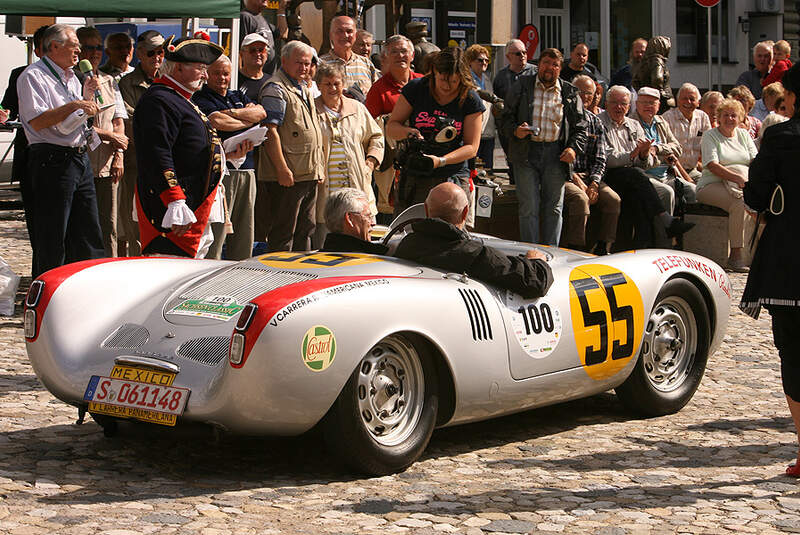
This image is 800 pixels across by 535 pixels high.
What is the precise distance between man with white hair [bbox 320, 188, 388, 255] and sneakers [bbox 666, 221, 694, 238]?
261 inches

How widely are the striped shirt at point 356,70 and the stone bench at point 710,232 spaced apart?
3.74 meters

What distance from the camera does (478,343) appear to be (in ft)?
18.7

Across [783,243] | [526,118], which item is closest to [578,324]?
[783,243]

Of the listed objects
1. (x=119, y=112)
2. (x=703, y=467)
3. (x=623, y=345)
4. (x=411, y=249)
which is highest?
(x=119, y=112)

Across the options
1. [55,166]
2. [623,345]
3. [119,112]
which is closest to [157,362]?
[623,345]

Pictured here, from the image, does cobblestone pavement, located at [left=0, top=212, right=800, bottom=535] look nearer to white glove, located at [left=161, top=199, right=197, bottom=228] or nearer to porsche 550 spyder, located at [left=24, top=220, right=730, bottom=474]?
porsche 550 spyder, located at [left=24, top=220, right=730, bottom=474]

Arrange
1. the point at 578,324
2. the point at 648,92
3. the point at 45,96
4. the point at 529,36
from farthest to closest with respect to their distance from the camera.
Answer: the point at 529,36 < the point at 648,92 < the point at 45,96 < the point at 578,324

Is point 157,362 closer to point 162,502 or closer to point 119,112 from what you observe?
point 162,502

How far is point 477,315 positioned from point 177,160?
2.45 metres

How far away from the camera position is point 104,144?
9.74 meters

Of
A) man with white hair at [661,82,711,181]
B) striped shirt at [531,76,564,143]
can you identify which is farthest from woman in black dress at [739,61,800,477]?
man with white hair at [661,82,711,181]

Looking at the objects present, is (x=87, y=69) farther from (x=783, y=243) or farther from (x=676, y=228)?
(x=676, y=228)

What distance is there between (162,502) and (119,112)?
5513 millimetres

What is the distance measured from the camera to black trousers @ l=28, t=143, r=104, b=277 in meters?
8.62
